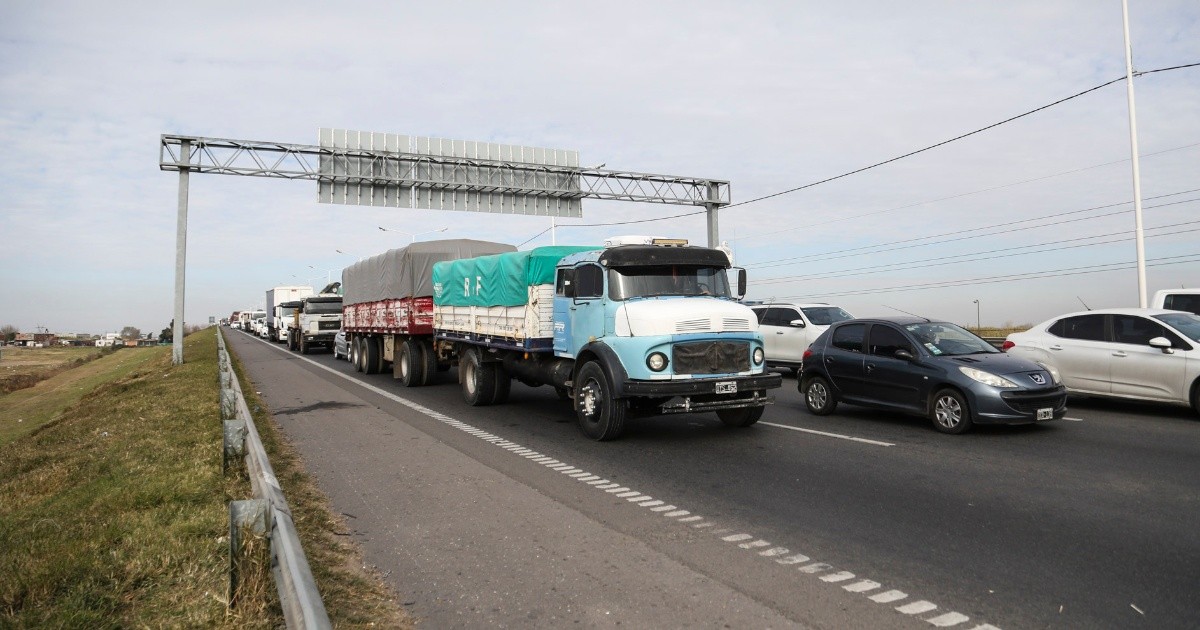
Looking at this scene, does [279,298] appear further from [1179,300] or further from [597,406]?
[1179,300]

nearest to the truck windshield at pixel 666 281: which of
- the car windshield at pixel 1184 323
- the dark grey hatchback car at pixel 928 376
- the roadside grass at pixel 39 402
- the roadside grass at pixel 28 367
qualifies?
the dark grey hatchback car at pixel 928 376

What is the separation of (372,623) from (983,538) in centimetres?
416

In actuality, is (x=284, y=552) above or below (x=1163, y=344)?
below

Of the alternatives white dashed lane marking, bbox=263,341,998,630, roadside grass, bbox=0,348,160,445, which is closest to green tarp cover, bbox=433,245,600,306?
white dashed lane marking, bbox=263,341,998,630

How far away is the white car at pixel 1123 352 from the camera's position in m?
10.8

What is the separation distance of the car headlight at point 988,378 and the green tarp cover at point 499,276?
519 centimetres

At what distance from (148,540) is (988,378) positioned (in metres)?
9.09

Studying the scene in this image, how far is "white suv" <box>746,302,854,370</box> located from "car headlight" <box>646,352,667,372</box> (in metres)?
9.01

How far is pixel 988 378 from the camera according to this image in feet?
31.8

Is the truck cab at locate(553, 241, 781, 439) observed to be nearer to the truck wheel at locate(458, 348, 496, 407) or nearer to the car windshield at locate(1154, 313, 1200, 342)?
the truck wheel at locate(458, 348, 496, 407)

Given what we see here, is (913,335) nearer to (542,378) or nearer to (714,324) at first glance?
(714,324)

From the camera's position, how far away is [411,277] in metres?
18.2

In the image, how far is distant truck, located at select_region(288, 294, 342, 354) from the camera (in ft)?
112

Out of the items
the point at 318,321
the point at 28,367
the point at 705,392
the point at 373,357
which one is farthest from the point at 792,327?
the point at 28,367
